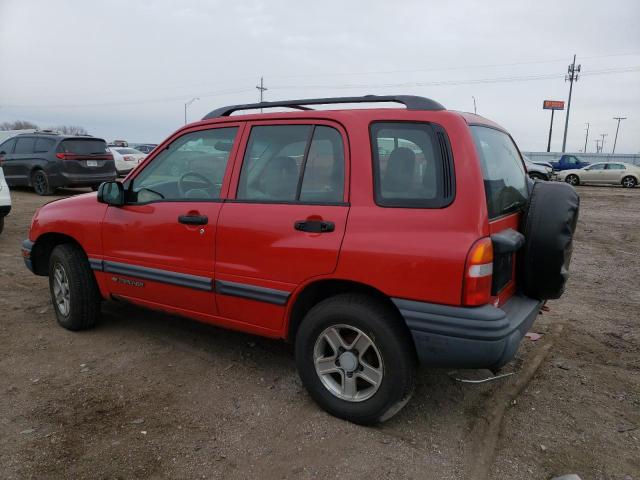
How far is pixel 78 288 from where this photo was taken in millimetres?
3986

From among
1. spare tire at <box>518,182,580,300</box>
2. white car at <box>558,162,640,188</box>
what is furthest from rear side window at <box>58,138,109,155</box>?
white car at <box>558,162,640,188</box>

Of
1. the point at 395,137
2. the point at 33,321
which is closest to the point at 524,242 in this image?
the point at 395,137

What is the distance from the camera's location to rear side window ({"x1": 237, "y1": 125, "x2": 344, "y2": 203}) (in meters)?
2.85

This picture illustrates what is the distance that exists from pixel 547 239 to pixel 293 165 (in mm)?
1548

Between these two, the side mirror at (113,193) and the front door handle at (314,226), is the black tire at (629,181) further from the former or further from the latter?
the side mirror at (113,193)

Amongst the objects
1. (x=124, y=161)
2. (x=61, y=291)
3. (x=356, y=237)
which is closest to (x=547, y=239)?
(x=356, y=237)

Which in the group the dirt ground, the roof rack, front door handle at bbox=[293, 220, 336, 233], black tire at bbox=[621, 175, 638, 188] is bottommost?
the dirt ground

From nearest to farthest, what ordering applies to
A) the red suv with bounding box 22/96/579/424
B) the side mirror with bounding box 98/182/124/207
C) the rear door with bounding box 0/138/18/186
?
1. the red suv with bounding box 22/96/579/424
2. the side mirror with bounding box 98/182/124/207
3. the rear door with bounding box 0/138/18/186

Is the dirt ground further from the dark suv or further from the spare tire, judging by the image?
the dark suv

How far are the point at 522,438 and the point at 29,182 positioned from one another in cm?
1380

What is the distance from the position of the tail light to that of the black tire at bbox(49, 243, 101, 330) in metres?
3.10

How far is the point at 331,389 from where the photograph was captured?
2.86m

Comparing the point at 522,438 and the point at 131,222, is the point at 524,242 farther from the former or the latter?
the point at 131,222

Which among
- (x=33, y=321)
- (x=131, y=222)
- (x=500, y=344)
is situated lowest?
(x=33, y=321)
